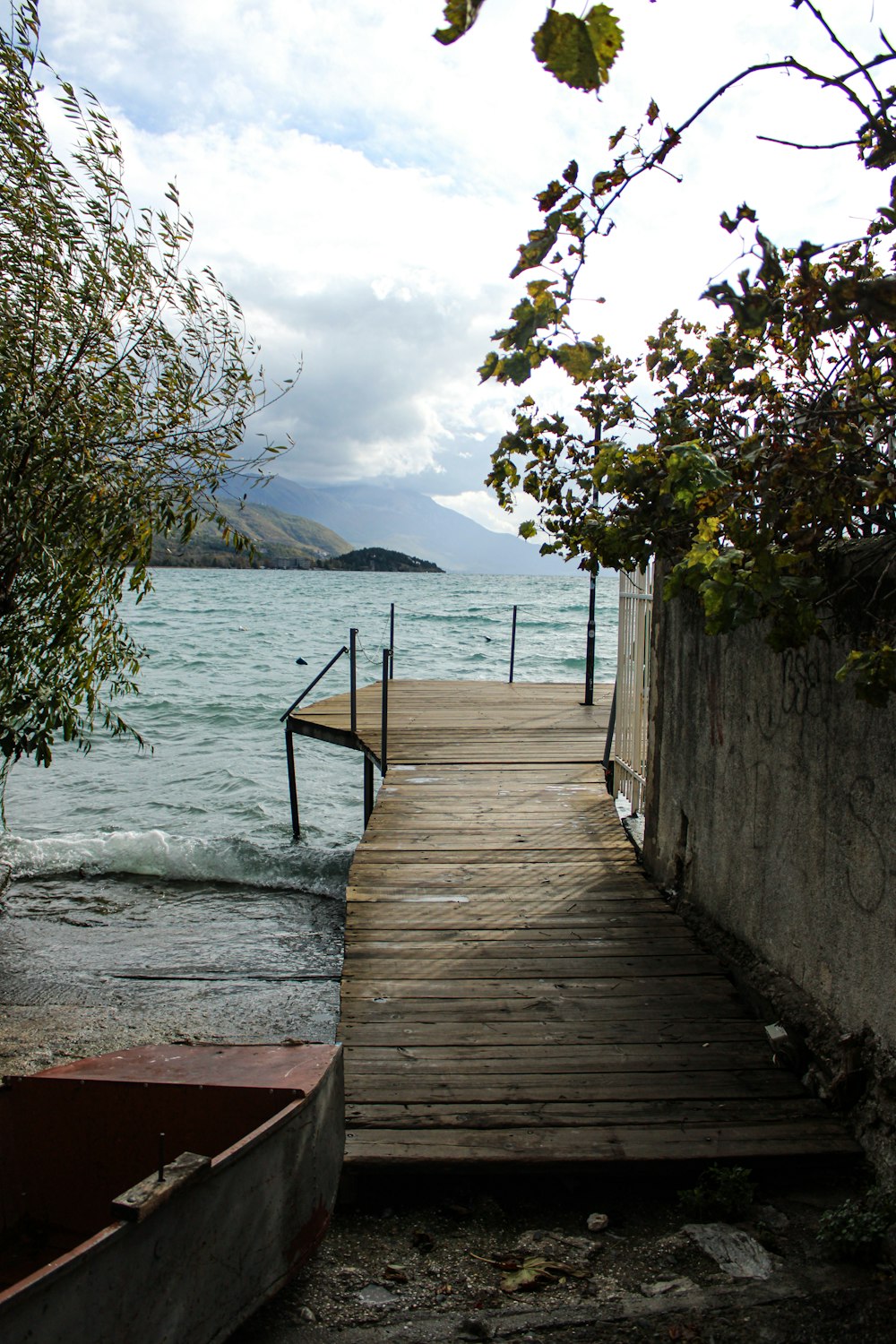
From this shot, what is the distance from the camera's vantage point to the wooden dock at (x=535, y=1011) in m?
3.46

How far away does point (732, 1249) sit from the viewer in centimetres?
298

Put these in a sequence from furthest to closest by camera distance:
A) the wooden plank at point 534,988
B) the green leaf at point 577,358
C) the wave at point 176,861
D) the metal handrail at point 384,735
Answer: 1. the wave at point 176,861
2. the metal handrail at point 384,735
3. the wooden plank at point 534,988
4. the green leaf at point 577,358

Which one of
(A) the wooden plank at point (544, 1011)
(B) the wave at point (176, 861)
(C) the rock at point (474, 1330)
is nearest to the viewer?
(C) the rock at point (474, 1330)

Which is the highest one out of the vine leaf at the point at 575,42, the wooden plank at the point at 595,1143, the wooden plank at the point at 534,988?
the vine leaf at the point at 575,42

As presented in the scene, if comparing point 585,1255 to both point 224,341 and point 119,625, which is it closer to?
point 119,625

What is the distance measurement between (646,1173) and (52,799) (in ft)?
44.2

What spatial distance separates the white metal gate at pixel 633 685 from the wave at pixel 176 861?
416cm

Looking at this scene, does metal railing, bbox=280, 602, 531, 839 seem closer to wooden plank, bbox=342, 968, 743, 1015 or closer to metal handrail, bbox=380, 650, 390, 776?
metal handrail, bbox=380, 650, 390, 776

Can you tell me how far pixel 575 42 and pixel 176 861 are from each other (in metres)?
10.7

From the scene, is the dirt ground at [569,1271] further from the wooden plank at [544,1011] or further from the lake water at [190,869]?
the lake water at [190,869]

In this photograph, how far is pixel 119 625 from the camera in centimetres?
651

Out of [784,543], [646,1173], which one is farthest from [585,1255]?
[784,543]

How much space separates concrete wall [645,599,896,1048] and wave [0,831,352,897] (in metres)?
6.09

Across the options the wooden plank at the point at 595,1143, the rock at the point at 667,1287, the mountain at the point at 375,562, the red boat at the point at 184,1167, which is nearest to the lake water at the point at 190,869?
the wooden plank at the point at 595,1143
